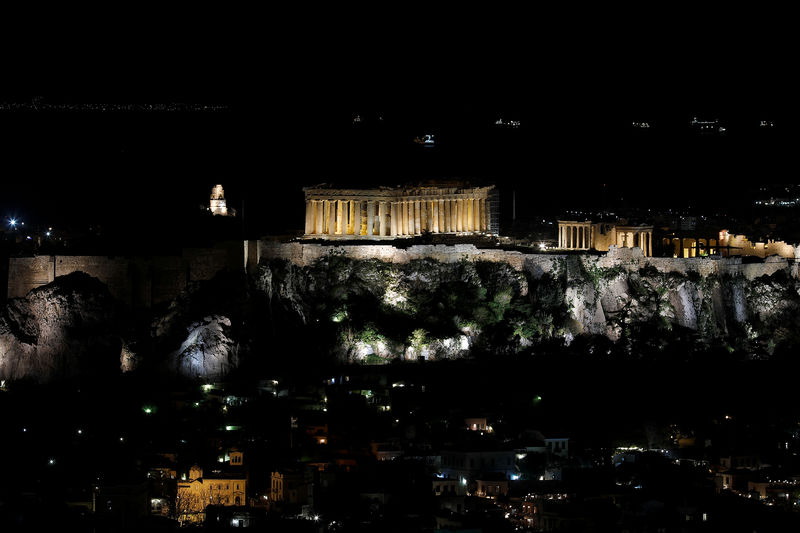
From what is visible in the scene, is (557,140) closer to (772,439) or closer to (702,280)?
(702,280)

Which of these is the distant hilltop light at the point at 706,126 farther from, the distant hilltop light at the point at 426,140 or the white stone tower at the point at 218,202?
the white stone tower at the point at 218,202

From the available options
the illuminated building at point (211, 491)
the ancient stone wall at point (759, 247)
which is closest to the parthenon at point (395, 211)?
the ancient stone wall at point (759, 247)

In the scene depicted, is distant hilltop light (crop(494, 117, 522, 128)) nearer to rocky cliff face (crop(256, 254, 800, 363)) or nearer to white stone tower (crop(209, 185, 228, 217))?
white stone tower (crop(209, 185, 228, 217))

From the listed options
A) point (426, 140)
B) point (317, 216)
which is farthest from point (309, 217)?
point (426, 140)

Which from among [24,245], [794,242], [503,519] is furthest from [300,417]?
[794,242]

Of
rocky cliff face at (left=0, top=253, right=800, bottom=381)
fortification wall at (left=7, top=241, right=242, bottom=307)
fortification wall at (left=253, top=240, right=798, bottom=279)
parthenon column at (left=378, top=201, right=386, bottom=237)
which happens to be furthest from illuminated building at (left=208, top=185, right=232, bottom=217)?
rocky cliff face at (left=0, top=253, right=800, bottom=381)

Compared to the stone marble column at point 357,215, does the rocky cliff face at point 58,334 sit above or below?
below
